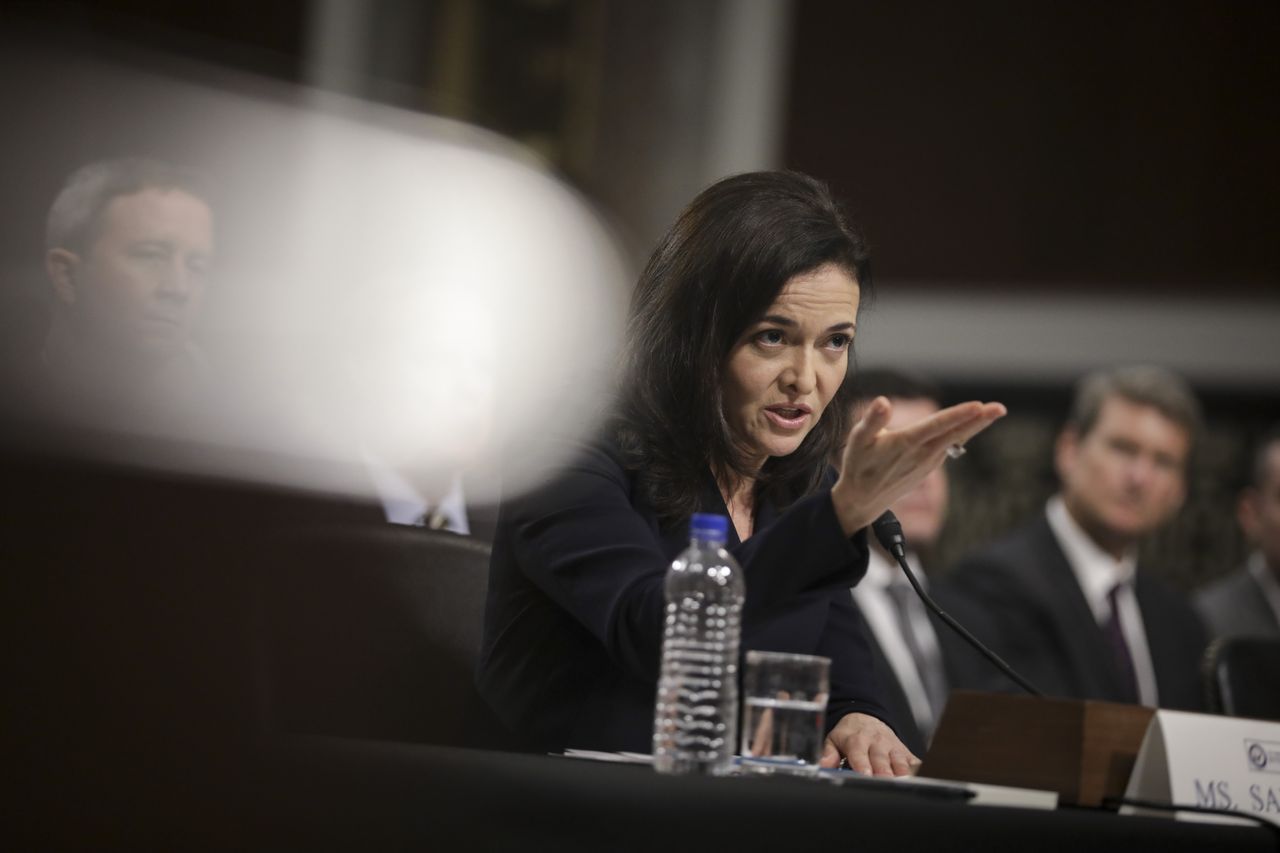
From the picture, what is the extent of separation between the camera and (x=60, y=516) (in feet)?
10.1

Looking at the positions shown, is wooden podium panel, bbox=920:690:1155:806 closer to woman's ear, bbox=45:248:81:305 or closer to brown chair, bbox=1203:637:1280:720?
brown chair, bbox=1203:637:1280:720

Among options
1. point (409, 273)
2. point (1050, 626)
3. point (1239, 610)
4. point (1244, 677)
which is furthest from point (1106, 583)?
point (409, 273)

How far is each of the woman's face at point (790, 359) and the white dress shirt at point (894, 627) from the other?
5.59 feet

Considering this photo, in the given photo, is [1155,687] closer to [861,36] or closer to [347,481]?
[347,481]

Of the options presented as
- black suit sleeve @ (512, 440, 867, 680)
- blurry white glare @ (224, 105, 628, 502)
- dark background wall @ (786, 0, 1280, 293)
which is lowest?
black suit sleeve @ (512, 440, 867, 680)

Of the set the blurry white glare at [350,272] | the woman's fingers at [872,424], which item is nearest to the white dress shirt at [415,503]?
the woman's fingers at [872,424]

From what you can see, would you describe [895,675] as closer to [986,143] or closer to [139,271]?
[139,271]

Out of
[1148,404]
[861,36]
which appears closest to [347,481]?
[1148,404]

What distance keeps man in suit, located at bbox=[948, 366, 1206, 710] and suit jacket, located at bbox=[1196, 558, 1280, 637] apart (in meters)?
0.45

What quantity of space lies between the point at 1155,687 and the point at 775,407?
6.01ft

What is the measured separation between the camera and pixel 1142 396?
3.64 metres

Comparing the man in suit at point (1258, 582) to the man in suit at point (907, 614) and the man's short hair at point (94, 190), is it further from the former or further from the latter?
the man's short hair at point (94, 190)

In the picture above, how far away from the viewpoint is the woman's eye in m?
1.43

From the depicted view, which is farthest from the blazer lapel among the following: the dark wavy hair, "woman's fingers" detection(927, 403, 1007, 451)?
"woman's fingers" detection(927, 403, 1007, 451)
